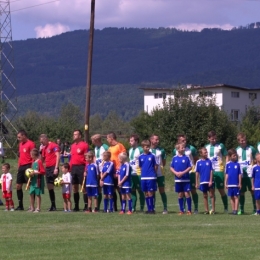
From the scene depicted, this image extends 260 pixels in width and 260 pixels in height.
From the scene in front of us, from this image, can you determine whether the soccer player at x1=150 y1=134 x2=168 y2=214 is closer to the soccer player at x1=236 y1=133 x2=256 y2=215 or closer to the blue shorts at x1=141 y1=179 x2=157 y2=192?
the blue shorts at x1=141 y1=179 x2=157 y2=192

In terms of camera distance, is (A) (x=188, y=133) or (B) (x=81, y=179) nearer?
(B) (x=81, y=179)

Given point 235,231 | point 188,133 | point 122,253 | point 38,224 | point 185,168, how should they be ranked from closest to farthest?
point 122,253 → point 235,231 → point 38,224 → point 185,168 → point 188,133

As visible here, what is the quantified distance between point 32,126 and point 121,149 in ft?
177

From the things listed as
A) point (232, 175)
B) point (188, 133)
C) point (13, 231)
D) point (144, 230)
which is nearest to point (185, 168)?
point (232, 175)

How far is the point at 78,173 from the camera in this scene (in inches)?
722

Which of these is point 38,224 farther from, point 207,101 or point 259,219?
point 207,101

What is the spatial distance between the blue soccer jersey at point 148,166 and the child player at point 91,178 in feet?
3.91

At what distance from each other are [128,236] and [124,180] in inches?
193

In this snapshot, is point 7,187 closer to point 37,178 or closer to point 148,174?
point 37,178

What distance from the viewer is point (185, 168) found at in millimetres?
17391

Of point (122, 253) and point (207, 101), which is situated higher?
point (207, 101)

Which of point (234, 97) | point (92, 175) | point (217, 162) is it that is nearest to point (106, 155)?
point (92, 175)

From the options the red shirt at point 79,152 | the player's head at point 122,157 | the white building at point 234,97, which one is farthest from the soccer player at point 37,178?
the white building at point 234,97

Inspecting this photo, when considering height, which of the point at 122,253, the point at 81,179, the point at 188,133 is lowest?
the point at 122,253
